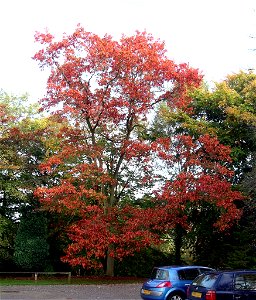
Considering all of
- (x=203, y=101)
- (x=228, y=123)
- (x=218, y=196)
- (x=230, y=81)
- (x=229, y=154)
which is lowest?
(x=218, y=196)

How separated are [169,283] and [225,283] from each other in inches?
140

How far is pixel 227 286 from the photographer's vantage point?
12.7m

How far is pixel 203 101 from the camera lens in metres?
30.3

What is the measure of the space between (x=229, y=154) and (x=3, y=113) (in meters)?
14.5

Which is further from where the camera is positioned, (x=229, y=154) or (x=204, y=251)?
(x=204, y=251)

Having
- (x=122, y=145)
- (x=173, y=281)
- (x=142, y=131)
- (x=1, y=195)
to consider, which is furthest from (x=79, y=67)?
(x=173, y=281)

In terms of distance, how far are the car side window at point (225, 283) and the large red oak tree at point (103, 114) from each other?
36.4 ft

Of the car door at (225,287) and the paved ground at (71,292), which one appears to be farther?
the paved ground at (71,292)

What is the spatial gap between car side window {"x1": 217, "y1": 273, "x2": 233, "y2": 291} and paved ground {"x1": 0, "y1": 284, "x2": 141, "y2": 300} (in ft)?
24.2

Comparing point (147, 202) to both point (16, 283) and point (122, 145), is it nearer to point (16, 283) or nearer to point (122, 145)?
point (122, 145)

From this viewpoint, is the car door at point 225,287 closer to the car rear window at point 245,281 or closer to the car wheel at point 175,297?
the car rear window at point 245,281

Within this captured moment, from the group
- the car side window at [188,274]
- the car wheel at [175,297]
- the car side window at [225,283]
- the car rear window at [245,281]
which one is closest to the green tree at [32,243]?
the car side window at [188,274]

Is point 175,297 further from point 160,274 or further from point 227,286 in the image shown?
point 227,286

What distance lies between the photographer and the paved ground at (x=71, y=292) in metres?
19.6
